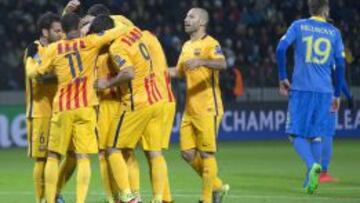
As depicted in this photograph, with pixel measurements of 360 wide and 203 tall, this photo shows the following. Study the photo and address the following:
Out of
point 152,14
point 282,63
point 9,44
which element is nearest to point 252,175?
point 282,63

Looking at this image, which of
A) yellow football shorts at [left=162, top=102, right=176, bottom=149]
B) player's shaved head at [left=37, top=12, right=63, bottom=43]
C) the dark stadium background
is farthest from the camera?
the dark stadium background

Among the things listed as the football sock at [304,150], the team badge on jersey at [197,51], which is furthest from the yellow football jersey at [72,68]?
the football sock at [304,150]

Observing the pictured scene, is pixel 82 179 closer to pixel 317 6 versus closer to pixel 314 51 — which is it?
pixel 314 51

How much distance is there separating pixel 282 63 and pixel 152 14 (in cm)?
1609

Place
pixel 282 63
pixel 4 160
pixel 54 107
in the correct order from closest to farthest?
pixel 54 107, pixel 282 63, pixel 4 160

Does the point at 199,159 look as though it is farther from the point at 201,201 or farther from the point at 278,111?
the point at 278,111

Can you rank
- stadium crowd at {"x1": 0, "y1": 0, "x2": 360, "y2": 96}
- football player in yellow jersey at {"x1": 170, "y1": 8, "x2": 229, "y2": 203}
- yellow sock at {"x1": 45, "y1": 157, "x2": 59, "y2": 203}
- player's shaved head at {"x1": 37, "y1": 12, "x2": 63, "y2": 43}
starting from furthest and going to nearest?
stadium crowd at {"x1": 0, "y1": 0, "x2": 360, "y2": 96}
football player in yellow jersey at {"x1": 170, "y1": 8, "x2": 229, "y2": 203}
player's shaved head at {"x1": 37, "y1": 12, "x2": 63, "y2": 43}
yellow sock at {"x1": 45, "y1": 157, "x2": 59, "y2": 203}

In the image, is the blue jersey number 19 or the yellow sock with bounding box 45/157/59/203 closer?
the yellow sock with bounding box 45/157/59/203

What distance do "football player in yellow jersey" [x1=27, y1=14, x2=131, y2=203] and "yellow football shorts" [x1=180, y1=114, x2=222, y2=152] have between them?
155 cm

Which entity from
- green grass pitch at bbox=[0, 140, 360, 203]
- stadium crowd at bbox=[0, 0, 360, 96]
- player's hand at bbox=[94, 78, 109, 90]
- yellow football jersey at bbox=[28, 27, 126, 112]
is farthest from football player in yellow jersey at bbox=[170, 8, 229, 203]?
stadium crowd at bbox=[0, 0, 360, 96]

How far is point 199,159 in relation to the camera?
12.6 metres

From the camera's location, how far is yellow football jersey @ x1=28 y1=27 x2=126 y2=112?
1115cm

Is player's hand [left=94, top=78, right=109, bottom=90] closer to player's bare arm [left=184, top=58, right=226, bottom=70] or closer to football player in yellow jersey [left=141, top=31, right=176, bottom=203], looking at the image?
football player in yellow jersey [left=141, top=31, right=176, bottom=203]

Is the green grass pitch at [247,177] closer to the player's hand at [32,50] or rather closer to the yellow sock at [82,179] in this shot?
the yellow sock at [82,179]
